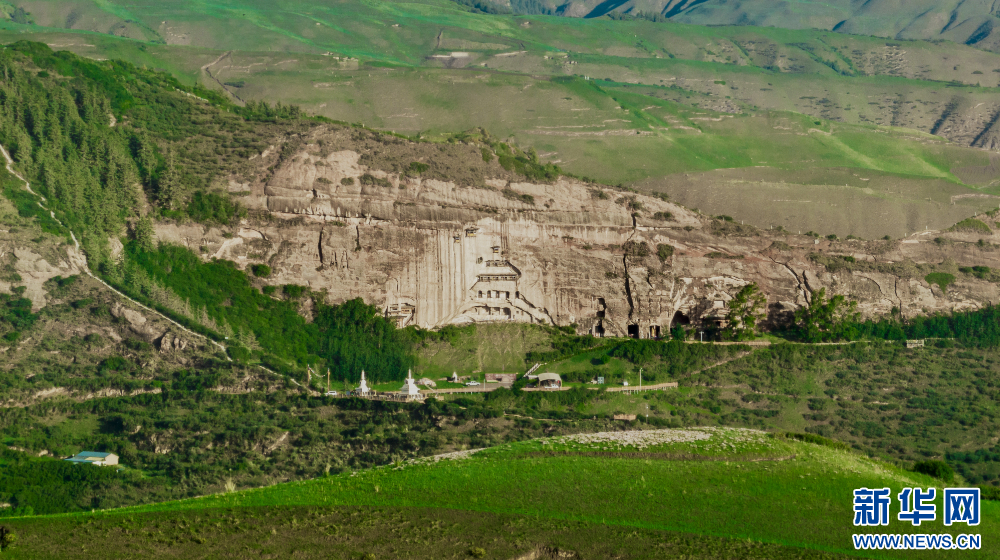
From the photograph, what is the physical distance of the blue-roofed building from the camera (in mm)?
58594

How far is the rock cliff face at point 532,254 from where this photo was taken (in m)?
76.5

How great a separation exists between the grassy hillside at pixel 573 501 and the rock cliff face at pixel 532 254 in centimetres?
2337

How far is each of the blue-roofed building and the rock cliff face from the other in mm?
18583

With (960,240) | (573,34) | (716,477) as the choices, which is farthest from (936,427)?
(573,34)

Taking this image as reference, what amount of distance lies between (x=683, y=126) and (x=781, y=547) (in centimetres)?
9886

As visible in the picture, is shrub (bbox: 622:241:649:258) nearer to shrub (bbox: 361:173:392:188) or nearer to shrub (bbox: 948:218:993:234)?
shrub (bbox: 361:173:392:188)

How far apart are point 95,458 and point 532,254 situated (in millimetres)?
33371

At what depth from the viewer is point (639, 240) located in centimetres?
8219

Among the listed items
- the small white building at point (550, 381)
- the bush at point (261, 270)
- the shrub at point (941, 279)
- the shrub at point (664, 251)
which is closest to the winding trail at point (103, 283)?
the bush at point (261, 270)

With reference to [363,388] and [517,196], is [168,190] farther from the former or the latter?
[517,196]

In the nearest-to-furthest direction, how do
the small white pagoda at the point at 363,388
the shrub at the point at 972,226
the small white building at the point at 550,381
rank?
the small white pagoda at the point at 363,388 < the small white building at the point at 550,381 < the shrub at the point at 972,226

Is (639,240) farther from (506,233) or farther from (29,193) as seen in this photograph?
(29,193)

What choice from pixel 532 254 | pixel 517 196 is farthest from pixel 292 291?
pixel 517 196

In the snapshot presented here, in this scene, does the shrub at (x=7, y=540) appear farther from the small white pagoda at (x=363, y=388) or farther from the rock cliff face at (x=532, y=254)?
the rock cliff face at (x=532, y=254)
